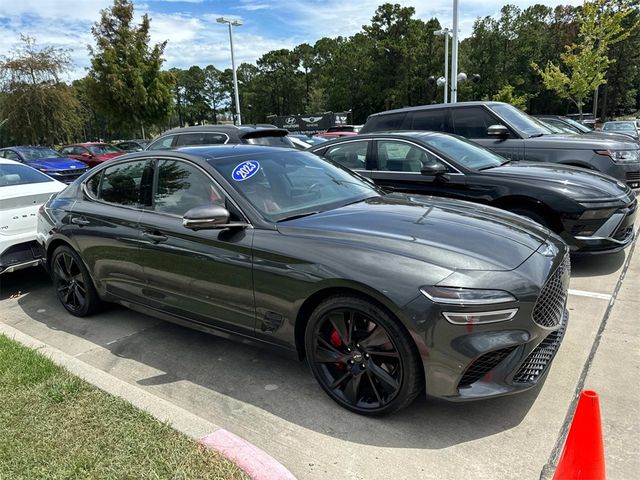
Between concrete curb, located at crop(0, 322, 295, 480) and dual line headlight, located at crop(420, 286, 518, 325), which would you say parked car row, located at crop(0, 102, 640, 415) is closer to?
dual line headlight, located at crop(420, 286, 518, 325)

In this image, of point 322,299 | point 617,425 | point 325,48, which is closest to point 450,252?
point 322,299

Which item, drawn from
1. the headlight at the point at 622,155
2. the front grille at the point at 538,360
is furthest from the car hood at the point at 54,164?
the front grille at the point at 538,360

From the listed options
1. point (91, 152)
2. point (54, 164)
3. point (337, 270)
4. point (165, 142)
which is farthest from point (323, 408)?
point (91, 152)

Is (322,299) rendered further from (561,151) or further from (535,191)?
(561,151)

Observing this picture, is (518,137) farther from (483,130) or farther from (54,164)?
(54,164)

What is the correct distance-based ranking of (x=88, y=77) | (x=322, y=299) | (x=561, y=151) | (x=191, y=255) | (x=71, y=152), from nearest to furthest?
1. (x=322, y=299)
2. (x=191, y=255)
3. (x=561, y=151)
4. (x=71, y=152)
5. (x=88, y=77)

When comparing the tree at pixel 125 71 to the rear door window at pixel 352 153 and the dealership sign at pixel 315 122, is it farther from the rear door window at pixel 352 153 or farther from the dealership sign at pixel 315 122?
the rear door window at pixel 352 153

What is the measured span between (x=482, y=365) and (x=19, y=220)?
530 centimetres

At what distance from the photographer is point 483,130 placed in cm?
761

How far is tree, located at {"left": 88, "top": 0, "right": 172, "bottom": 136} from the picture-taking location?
2475cm

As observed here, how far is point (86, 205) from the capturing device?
4598 mm

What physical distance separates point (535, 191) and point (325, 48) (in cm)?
8465

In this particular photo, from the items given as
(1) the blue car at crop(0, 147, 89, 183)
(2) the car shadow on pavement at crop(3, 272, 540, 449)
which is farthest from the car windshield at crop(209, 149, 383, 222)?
(1) the blue car at crop(0, 147, 89, 183)

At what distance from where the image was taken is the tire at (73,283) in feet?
15.3
